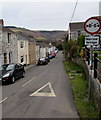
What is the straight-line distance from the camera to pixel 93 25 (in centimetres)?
675

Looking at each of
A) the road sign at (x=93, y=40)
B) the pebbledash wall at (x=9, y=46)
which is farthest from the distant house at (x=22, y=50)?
the road sign at (x=93, y=40)

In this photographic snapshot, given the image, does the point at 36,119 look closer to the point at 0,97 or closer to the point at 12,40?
the point at 0,97

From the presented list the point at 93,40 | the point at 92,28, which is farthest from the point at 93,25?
the point at 93,40

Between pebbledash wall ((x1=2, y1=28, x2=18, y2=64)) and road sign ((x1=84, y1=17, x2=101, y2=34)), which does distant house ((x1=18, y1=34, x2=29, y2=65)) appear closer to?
pebbledash wall ((x1=2, y1=28, x2=18, y2=64))

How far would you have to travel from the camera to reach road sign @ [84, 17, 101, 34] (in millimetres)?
6625

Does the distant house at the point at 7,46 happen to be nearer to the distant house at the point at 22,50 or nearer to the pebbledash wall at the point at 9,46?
the pebbledash wall at the point at 9,46

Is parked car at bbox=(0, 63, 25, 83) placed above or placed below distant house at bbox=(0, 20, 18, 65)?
below

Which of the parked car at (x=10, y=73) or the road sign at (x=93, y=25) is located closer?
→ the road sign at (x=93, y=25)

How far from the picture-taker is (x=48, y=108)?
22.5ft

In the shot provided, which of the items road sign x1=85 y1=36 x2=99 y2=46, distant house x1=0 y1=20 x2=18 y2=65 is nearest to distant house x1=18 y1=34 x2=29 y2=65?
distant house x1=0 y1=20 x2=18 y2=65

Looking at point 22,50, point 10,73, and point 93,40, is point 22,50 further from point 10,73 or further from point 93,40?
point 93,40

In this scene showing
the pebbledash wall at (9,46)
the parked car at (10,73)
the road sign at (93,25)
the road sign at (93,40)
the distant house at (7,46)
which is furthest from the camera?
the pebbledash wall at (9,46)

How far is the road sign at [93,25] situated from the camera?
21.7 ft

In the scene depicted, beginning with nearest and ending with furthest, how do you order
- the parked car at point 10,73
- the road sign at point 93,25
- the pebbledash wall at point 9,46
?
1. the road sign at point 93,25
2. the parked car at point 10,73
3. the pebbledash wall at point 9,46
